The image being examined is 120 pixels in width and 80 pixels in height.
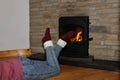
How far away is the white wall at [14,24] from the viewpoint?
11.7ft

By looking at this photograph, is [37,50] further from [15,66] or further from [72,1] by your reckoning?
[15,66]

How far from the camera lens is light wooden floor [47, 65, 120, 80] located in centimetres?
233

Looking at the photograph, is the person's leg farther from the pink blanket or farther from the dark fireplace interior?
the dark fireplace interior

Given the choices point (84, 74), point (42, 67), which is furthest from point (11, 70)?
point (84, 74)

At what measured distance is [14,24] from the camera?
370cm

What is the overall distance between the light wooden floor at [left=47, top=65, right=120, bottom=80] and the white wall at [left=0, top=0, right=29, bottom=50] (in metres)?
1.25

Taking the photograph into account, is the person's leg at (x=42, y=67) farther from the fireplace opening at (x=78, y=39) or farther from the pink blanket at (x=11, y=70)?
the fireplace opening at (x=78, y=39)

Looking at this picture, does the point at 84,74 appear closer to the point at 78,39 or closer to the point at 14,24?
the point at 78,39

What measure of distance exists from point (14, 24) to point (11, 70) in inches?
78.5

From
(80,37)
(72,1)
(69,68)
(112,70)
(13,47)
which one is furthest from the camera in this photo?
(13,47)

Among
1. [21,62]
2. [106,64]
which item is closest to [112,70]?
[106,64]

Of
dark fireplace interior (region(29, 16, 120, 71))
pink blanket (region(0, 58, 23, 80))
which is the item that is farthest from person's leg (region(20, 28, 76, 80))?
dark fireplace interior (region(29, 16, 120, 71))

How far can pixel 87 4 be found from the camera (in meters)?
3.19

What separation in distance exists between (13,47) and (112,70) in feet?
5.89
